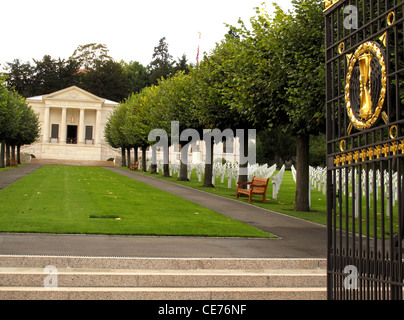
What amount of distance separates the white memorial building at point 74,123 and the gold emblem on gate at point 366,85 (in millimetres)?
75267

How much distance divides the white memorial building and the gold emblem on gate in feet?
247

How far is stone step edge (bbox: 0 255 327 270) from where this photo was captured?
7.58 metres

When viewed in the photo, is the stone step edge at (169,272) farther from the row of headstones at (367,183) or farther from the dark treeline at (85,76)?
the dark treeline at (85,76)

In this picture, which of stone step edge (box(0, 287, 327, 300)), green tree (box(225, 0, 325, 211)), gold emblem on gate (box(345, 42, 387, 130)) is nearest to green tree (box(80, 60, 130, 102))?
green tree (box(225, 0, 325, 211))

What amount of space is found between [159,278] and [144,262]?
28.8 inches

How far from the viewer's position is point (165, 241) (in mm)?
9867

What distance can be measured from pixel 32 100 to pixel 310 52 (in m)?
77.0

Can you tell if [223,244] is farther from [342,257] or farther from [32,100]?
[32,100]

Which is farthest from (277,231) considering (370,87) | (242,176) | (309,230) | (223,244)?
(242,176)

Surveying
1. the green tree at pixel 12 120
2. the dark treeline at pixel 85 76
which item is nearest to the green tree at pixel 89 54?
the dark treeline at pixel 85 76

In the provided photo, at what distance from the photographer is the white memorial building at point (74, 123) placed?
78.3 m

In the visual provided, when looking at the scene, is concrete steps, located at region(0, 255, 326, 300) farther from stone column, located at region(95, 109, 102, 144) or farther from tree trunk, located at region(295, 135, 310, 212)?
stone column, located at region(95, 109, 102, 144)

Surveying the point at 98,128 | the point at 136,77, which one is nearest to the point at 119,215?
the point at 98,128

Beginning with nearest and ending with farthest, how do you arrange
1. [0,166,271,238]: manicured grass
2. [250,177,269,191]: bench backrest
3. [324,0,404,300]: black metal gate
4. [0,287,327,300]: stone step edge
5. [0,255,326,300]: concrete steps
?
[324,0,404,300]: black metal gate → [0,287,327,300]: stone step edge → [0,255,326,300]: concrete steps → [0,166,271,238]: manicured grass → [250,177,269,191]: bench backrest
